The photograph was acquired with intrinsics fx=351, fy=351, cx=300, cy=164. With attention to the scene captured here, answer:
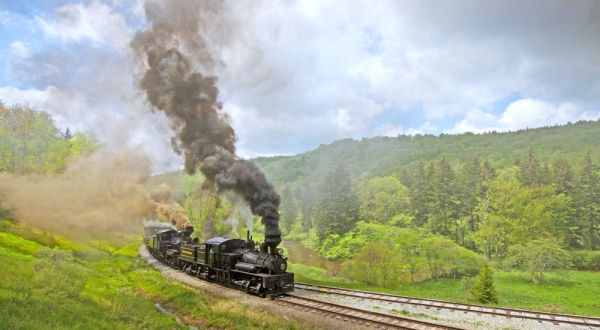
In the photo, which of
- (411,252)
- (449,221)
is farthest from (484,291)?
(449,221)

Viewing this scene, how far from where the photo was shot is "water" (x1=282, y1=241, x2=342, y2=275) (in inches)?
1992

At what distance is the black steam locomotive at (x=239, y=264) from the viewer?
62.5 feet

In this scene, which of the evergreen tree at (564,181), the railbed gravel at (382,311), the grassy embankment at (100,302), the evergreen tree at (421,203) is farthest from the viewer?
the evergreen tree at (421,203)

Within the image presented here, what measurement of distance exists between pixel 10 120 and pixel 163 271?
128ft

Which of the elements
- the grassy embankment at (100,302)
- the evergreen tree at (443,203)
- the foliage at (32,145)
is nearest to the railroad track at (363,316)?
the grassy embankment at (100,302)

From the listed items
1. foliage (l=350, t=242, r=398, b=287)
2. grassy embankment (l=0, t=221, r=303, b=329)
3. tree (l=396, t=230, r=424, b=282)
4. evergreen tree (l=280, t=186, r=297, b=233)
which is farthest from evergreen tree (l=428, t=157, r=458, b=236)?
grassy embankment (l=0, t=221, r=303, b=329)

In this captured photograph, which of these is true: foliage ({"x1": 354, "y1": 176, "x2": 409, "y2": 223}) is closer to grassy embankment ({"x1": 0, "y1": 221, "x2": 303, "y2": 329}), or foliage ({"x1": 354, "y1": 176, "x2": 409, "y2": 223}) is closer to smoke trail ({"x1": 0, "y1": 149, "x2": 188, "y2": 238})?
smoke trail ({"x1": 0, "y1": 149, "x2": 188, "y2": 238})

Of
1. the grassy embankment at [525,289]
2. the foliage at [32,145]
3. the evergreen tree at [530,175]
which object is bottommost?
the grassy embankment at [525,289]

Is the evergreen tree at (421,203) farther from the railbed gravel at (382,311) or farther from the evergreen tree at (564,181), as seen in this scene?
the railbed gravel at (382,311)

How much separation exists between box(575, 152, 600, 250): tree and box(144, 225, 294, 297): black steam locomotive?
181 feet

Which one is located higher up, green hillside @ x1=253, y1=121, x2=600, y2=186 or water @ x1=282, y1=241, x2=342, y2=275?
green hillside @ x1=253, y1=121, x2=600, y2=186

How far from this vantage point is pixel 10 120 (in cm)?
4950

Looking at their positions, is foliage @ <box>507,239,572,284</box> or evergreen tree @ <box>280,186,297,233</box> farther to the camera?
evergreen tree @ <box>280,186,297,233</box>

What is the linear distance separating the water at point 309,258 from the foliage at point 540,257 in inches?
794
